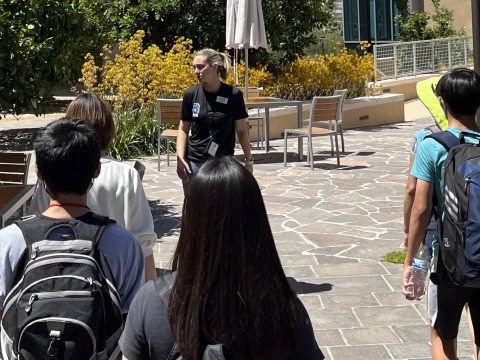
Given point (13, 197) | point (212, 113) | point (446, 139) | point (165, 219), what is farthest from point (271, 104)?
point (446, 139)

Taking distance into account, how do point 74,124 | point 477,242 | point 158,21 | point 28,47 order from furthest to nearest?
point 158,21, point 28,47, point 477,242, point 74,124

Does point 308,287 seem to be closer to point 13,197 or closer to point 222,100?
point 222,100

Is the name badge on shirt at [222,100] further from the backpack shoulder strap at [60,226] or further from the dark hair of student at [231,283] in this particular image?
the dark hair of student at [231,283]

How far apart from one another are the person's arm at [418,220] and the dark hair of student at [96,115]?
4.66ft

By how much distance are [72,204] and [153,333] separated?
0.79 m

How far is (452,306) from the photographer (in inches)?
159

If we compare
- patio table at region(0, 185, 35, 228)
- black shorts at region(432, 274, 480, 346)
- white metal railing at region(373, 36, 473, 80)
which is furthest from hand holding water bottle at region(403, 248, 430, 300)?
white metal railing at region(373, 36, 473, 80)

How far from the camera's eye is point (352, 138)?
17.0m

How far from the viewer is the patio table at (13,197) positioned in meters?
5.64

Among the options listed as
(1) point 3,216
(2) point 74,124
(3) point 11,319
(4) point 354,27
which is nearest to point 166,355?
(3) point 11,319

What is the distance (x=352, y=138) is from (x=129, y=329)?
15001 millimetres

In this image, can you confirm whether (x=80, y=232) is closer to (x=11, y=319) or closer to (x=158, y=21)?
(x=11, y=319)

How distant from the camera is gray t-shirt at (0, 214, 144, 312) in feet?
9.10

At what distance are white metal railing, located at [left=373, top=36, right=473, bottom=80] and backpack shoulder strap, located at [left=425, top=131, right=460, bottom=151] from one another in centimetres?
1783
